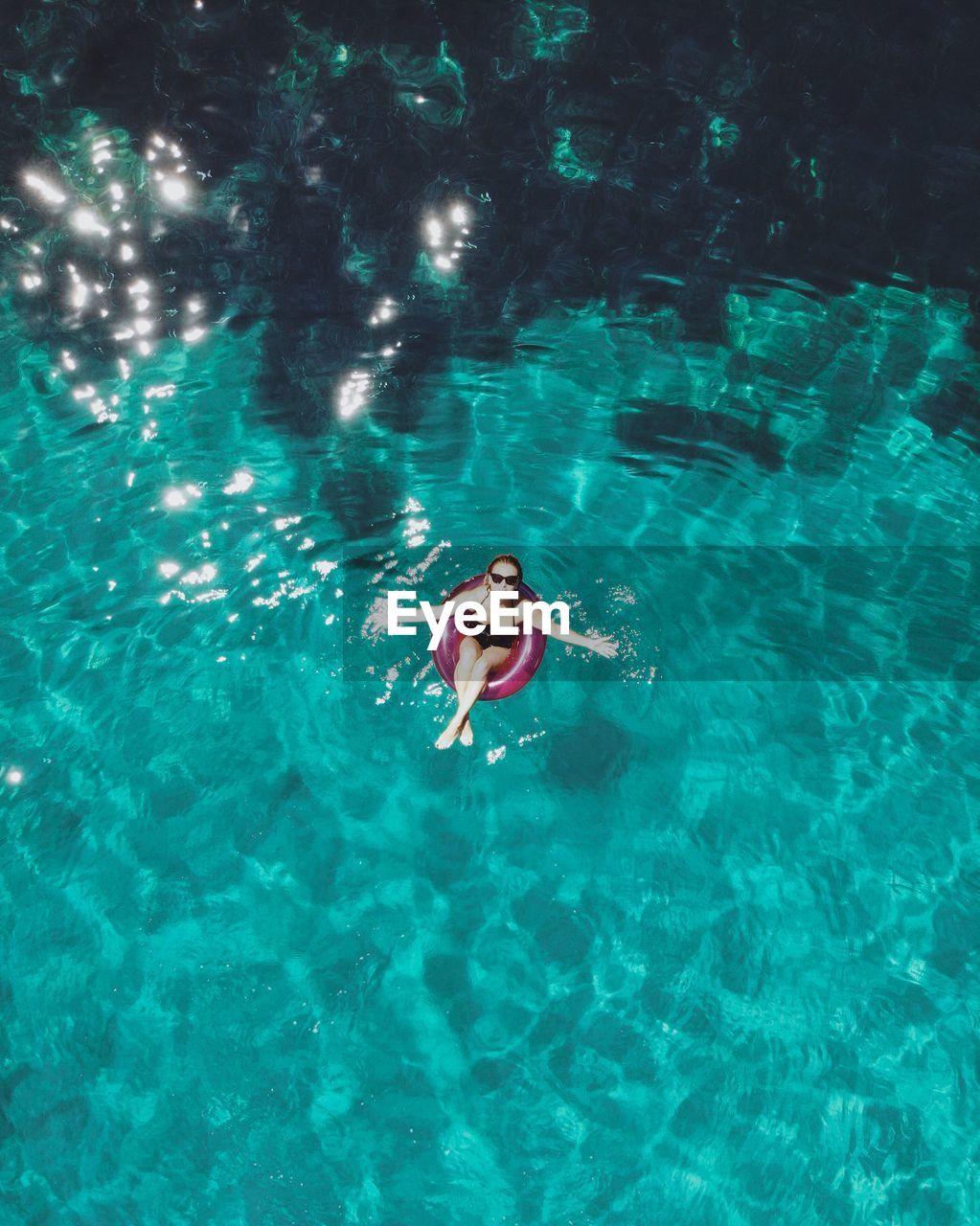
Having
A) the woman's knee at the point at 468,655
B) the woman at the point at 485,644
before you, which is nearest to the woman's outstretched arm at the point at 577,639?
the woman at the point at 485,644

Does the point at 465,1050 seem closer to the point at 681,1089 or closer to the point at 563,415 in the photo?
the point at 681,1089

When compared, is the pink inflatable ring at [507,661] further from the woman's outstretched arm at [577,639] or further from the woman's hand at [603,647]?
the woman's hand at [603,647]

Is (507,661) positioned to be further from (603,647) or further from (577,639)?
(603,647)

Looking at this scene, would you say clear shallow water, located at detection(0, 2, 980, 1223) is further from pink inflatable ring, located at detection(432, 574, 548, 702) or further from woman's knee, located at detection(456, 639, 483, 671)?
woman's knee, located at detection(456, 639, 483, 671)

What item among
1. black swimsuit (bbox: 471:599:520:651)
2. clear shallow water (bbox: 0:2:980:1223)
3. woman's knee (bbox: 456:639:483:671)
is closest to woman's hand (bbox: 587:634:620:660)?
clear shallow water (bbox: 0:2:980:1223)

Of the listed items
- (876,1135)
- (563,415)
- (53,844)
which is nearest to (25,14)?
(563,415)

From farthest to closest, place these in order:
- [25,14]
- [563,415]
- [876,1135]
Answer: [25,14] → [563,415] → [876,1135]

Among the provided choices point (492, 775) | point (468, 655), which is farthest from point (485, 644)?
point (492, 775)

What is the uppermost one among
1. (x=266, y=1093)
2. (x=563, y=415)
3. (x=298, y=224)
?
(x=298, y=224)
